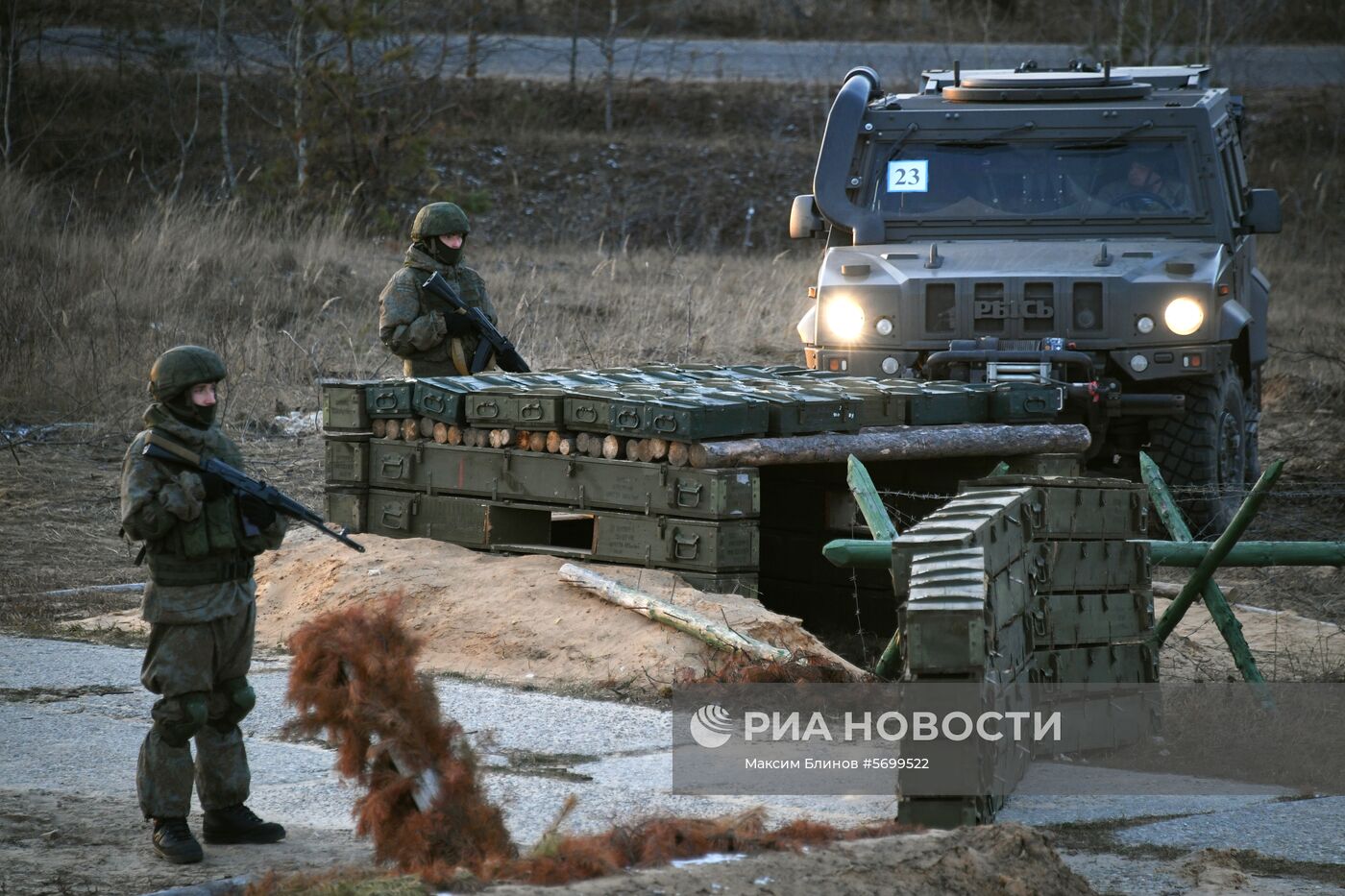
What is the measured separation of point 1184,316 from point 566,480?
145 inches

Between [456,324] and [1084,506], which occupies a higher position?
[456,324]

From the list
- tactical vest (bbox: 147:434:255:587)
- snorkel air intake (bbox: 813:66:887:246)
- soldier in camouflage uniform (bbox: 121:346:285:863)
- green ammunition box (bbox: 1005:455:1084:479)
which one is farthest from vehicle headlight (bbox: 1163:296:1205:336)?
tactical vest (bbox: 147:434:255:587)

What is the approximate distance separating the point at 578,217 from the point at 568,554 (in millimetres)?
15871

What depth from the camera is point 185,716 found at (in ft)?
15.6

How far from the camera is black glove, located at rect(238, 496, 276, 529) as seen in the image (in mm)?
4834

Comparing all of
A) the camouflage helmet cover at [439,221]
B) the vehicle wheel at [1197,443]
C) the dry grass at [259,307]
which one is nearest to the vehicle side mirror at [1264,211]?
the vehicle wheel at [1197,443]

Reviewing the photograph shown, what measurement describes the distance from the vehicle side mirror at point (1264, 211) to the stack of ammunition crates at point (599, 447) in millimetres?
2566

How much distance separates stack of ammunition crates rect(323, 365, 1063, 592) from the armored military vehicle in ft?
2.58

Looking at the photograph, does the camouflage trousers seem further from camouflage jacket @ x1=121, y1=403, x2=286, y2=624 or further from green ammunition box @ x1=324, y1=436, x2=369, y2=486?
green ammunition box @ x1=324, y1=436, x2=369, y2=486

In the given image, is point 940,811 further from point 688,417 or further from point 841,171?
point 841,171

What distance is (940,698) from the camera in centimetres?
466

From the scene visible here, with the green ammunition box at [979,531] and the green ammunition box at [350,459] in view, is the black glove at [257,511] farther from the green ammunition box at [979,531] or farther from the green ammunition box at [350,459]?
the green ammunition box at [350,459]

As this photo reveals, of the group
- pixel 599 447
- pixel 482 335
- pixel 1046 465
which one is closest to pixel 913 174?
pixel 1046 465

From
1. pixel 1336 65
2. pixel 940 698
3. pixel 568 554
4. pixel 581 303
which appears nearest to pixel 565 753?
pixel 940 698
